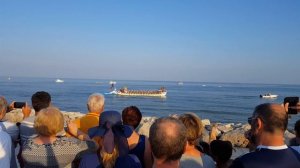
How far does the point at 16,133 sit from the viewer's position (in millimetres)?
4316

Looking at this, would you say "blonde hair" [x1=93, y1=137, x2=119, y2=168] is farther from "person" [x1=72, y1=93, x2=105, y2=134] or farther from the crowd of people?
"person" [x1=72, y1=93, x2=105, y2=134]

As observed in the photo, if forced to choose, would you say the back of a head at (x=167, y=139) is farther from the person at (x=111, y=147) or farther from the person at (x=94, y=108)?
the person at (x=94, y=108)

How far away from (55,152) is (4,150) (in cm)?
54

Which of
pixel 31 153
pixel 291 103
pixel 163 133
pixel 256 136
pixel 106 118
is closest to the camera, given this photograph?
pixel 163 133

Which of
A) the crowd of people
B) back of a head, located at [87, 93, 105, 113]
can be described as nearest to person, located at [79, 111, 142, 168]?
the crowd of people

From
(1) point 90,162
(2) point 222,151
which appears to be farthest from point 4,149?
(2) point 222,151

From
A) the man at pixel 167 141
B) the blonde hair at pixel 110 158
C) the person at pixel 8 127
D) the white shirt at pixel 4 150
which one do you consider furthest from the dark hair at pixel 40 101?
the man at pixel 167 141

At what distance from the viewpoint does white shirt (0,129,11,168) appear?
346cm

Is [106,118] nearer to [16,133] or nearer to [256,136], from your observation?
[256,136]

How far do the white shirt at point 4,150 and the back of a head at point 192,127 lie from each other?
172 cm

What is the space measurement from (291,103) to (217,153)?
0.95 m

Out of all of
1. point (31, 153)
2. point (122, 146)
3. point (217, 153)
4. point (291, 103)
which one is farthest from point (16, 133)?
point (291, 103)

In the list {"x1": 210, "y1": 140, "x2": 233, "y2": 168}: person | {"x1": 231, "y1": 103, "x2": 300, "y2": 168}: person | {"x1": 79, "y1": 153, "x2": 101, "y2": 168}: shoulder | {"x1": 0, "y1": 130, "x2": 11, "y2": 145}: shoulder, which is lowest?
{"x1": 210, "y1": 140, "x2": 233, "y2": 168}: person

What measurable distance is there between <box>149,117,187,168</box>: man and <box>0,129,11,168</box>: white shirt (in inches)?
66.4
